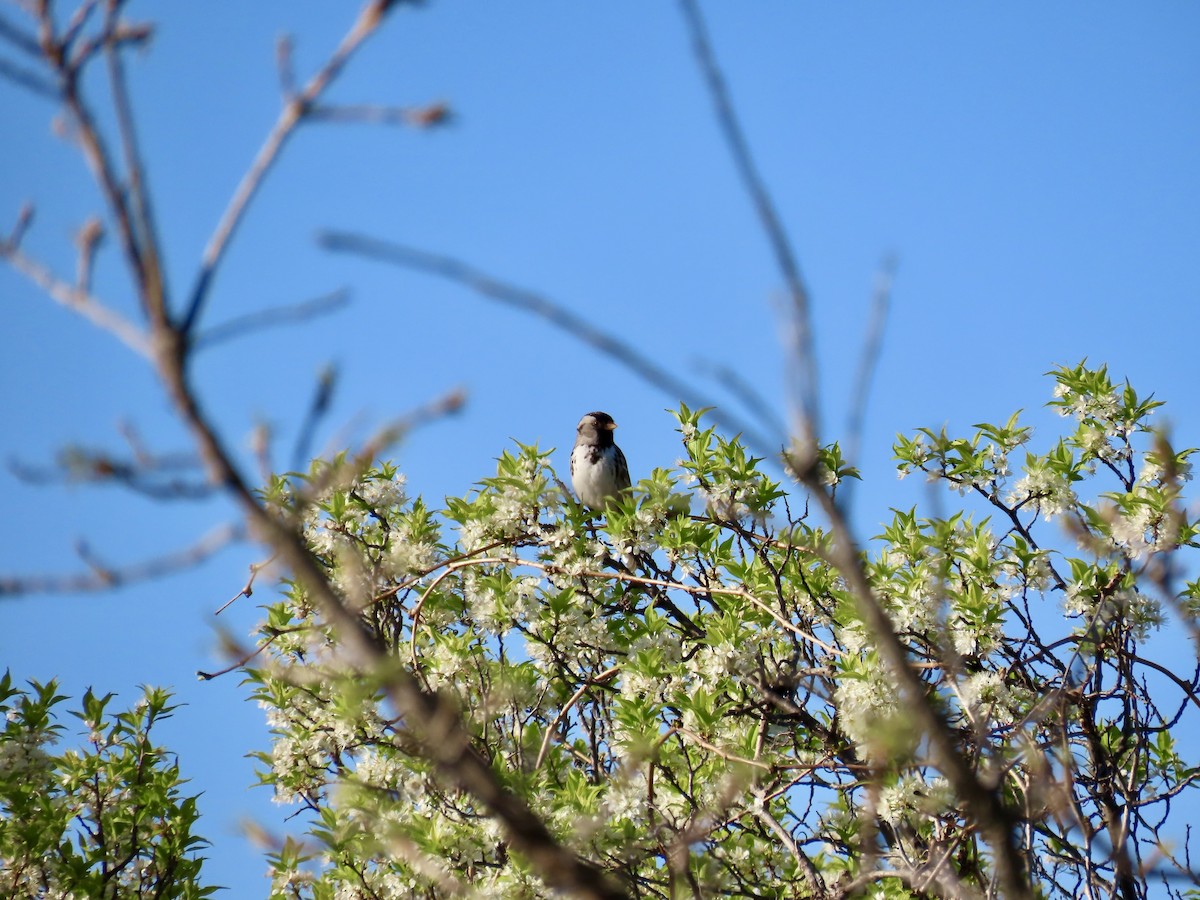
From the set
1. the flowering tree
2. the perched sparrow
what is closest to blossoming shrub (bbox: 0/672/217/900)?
the flowering tree

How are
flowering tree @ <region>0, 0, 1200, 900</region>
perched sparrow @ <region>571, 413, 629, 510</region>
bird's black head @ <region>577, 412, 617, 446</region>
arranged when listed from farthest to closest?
bird's black head @ <region>577, 412, 617, 446</region>
perched sparrow @ <region>571, 413, 629, 510</region>
flowering tree @ <region>0, 0, 1200, 900</region>

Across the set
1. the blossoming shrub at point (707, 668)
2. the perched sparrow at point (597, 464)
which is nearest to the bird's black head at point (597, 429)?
the perched sparrow at point (597, 464)

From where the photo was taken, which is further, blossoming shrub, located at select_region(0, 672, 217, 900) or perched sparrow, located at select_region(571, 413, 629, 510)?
perched sparrow, located at select_region(571, 413, 629, 510)

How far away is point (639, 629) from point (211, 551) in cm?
492

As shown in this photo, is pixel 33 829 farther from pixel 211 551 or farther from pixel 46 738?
pixel 211 551

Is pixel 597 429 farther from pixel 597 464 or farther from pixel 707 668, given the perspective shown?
pixel 707 668

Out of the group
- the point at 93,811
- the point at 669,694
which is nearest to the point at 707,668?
the point at 669,694

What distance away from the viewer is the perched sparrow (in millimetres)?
8672

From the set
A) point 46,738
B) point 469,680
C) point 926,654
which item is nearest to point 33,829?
point 46,738

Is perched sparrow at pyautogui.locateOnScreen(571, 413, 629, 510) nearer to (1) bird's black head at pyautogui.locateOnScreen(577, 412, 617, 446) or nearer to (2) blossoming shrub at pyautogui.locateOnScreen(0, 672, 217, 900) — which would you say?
(1) bird's black head at pyautogui.locateOnScreen(577, 412, 617, 446)

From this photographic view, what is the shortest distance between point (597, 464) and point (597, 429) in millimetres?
569

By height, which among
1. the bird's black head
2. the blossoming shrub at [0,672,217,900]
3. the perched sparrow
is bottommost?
the blossoming shrub at [0,672,217,900]

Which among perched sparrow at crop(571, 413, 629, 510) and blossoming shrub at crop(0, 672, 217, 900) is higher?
perched sparrow at crop(571, 413, 629, 510)

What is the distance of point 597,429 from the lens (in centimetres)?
933
